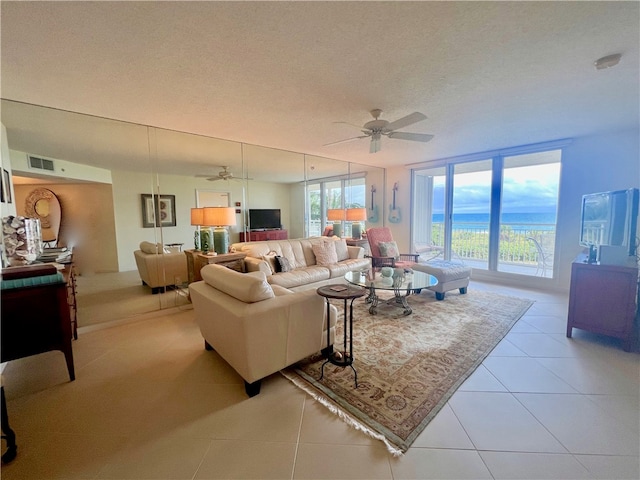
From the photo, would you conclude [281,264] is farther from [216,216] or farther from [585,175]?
[585,175]

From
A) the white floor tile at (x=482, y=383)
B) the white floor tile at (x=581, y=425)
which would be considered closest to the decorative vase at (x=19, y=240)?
the white floor tile at (x=482, y=383)

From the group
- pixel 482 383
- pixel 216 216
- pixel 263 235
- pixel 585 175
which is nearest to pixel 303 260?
pixel 263 235

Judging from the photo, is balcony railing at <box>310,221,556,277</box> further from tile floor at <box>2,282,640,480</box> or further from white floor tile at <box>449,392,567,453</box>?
white floor tile at <box>449,392,567,453</box>

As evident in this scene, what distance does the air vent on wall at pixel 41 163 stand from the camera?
2754 mm

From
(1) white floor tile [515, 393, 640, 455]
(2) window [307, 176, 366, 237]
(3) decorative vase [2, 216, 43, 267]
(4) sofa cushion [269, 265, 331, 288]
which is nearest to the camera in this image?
(1) white floor tile [515, 393, 640, 455]

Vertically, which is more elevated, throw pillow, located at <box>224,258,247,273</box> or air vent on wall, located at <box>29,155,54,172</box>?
air vent on wall, located at <box>29,155,54,172</box>

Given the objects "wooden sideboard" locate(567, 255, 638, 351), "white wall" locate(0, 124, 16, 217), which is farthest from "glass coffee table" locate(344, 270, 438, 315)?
"white wall" locate(0, 124, 16, 217)

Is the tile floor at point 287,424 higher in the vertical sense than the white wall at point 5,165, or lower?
lower

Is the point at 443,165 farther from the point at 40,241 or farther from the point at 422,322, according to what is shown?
the point at 40,241

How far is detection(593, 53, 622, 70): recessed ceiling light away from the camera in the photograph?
1.88m

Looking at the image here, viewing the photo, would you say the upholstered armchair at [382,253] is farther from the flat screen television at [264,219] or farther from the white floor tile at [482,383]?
the white floor tile at [482,383]

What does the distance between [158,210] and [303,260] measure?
7.43 ft

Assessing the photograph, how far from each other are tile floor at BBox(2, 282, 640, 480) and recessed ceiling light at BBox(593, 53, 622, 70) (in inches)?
94.2

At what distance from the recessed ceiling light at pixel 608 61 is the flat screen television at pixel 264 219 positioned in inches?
174
